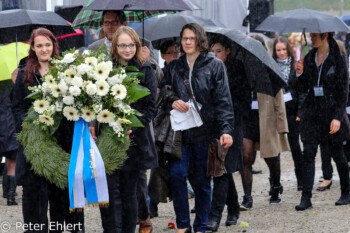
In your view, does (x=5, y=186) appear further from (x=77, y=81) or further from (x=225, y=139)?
(x=77, y=81)

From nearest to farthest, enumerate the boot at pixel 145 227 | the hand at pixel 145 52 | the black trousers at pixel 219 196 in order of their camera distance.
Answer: the hand at pixel 145 52
the boot at pixel 145 227
the black trousers at pixel 219 196

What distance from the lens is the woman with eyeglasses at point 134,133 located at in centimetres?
621

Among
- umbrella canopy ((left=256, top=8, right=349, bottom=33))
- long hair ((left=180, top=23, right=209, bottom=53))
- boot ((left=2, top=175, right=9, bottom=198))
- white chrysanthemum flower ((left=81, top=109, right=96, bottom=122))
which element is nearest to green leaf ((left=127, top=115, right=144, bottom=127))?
white chrysanthemum flower ((left=81, top=109, right=96, bottom=122))

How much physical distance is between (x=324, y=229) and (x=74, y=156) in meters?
3.02

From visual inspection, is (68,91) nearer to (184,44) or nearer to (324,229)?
(184,44)

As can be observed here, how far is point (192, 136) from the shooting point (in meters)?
6.88

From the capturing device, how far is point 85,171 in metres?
5.71

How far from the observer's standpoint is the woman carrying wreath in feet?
19.6

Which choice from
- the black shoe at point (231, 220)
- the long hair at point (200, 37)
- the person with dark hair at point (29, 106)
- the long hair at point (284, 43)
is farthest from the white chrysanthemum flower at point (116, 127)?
the long hair at point (284, 43)

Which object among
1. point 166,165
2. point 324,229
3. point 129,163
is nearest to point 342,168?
point 324,229

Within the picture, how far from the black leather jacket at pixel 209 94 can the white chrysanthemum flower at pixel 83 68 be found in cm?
147

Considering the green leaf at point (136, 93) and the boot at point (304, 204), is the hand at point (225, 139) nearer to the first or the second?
the green leaf at point (136, 93)

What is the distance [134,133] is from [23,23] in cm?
242

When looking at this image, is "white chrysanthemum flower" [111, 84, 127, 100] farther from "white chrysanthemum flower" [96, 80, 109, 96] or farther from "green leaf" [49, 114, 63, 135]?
"green leaf" [49, 114, 63, 135]
